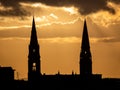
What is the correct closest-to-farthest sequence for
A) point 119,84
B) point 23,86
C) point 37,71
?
point 37,71 → point 23,86 → point 119,84

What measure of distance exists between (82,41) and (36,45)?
8.01m

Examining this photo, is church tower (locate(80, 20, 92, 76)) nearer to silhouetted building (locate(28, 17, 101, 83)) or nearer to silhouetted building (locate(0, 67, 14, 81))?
silhouetted building (locate(28, 17, 101, 83))

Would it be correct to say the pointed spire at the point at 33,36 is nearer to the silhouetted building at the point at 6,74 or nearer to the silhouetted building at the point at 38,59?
the silhouetted building at the point at 38,59

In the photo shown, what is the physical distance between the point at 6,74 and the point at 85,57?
17.9 m

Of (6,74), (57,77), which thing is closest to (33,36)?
(6,74)

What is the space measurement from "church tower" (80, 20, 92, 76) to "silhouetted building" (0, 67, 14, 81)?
14584 millimetres

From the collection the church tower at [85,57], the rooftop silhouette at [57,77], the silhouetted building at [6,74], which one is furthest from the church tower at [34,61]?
the silhouetted building at [6,74]

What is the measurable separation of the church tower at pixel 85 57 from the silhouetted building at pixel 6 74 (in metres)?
14.6

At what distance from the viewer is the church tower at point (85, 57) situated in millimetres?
91125

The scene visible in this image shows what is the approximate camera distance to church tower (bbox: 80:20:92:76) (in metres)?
91.1

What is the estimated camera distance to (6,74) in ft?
345

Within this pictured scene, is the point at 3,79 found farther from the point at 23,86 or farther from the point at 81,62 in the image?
the point at 81,62

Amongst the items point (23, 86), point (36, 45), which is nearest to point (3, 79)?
point (23, 86)

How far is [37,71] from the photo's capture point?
87.6 m
